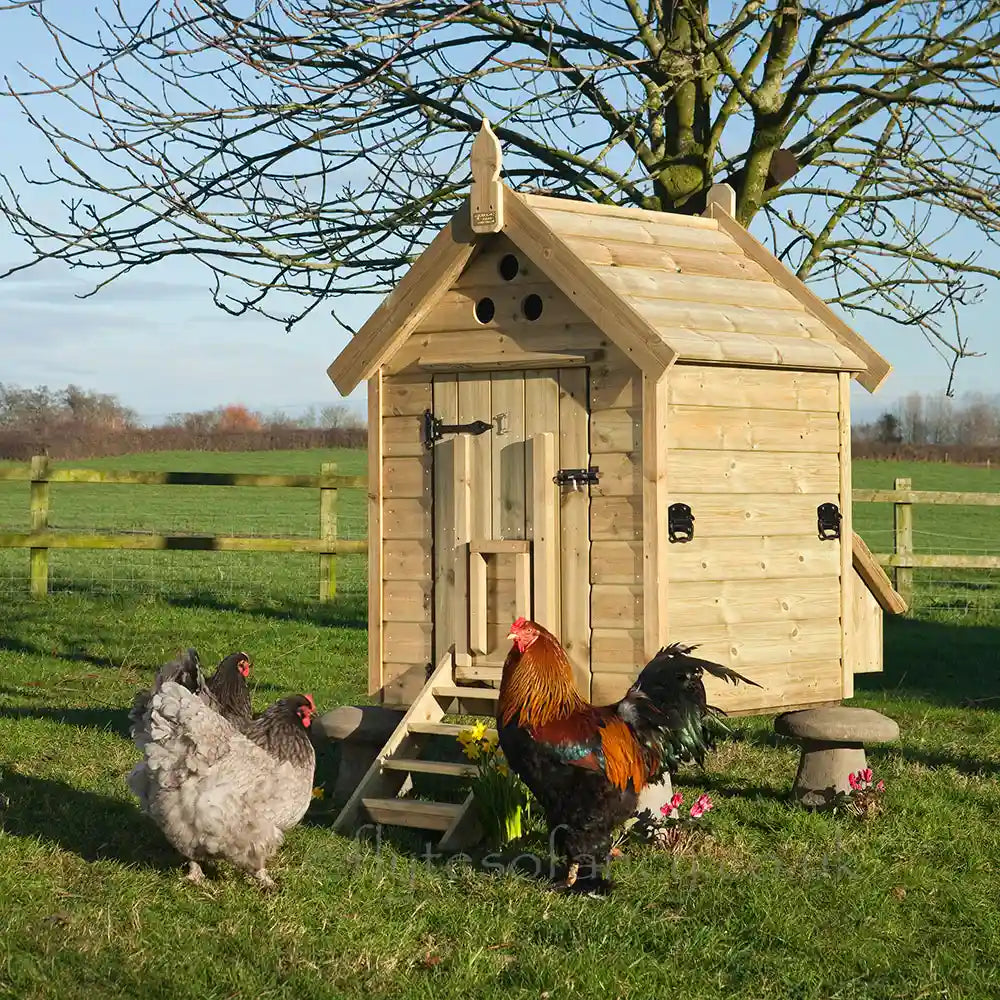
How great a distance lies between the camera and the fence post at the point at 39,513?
51.7ft

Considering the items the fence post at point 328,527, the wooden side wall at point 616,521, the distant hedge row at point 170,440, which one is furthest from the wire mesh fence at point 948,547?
the distant hedge row at point 170,440

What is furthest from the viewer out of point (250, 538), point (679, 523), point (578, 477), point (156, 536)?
point (250, 538)

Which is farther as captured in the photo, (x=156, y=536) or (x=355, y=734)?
(x=156, y=536)

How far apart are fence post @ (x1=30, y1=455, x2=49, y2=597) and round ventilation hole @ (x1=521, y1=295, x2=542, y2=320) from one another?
9048 millimetres

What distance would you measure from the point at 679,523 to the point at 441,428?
5.29ft

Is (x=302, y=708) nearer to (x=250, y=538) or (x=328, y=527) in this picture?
(x=250, y=538)

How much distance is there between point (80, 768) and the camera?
8.86 m

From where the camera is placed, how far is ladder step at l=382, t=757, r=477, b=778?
7453 millimetres

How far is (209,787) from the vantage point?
627 cm

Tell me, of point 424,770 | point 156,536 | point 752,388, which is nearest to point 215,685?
point 424,770

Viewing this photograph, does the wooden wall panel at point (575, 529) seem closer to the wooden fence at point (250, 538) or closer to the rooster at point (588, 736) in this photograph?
the rooster at point (588, 736)

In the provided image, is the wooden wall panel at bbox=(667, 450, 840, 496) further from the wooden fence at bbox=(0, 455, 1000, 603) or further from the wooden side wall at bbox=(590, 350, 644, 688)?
the wooden fence at bbox=(0, 455, 1000, 603)

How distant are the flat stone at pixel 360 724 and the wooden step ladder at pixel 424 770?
22 centimetres

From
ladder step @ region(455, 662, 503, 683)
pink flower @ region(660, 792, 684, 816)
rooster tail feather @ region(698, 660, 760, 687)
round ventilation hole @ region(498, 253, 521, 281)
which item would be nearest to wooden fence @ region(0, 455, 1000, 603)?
ladder step @ region(455, 662, 503, 683)
